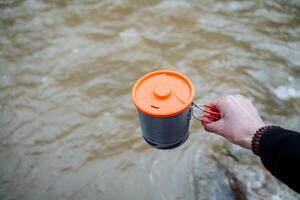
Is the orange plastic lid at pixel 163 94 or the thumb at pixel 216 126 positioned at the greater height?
the orange plastic lid at pixel 163 94

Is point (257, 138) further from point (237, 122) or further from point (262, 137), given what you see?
point (237, 122)

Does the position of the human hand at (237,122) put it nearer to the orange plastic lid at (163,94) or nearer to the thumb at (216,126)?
the thumb at (216,126)

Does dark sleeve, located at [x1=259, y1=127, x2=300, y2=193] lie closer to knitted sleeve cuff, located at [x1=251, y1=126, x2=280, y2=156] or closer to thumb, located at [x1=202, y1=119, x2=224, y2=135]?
knitted sleeve cuff, located at [x1=251, y1=126, x2=280, y2=156]

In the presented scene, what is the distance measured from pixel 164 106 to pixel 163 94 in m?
0.07

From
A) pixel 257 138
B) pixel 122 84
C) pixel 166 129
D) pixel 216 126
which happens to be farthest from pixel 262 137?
pixel 122 84

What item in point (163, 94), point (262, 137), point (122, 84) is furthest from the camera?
point (122, 84)

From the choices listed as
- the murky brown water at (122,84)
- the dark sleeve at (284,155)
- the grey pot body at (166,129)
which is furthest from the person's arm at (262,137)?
the murky brown water at (122,84)

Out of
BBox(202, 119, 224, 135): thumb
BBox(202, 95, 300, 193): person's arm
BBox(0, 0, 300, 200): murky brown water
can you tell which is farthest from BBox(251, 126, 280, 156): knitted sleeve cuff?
BBox(0, 0, 300, 200): murky brown water

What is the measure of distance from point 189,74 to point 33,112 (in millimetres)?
1932

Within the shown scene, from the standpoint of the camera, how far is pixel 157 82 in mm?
1881

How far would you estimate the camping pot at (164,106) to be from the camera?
1.71 m

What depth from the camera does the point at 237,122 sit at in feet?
5.78

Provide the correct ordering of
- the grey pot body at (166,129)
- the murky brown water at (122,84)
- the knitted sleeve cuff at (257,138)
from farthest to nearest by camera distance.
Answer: the murky brown water at (122,84), the grey pot body at (166,129), the knitted sleeve cuff at (257,138)

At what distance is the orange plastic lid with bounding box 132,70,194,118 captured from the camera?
1.70 m
